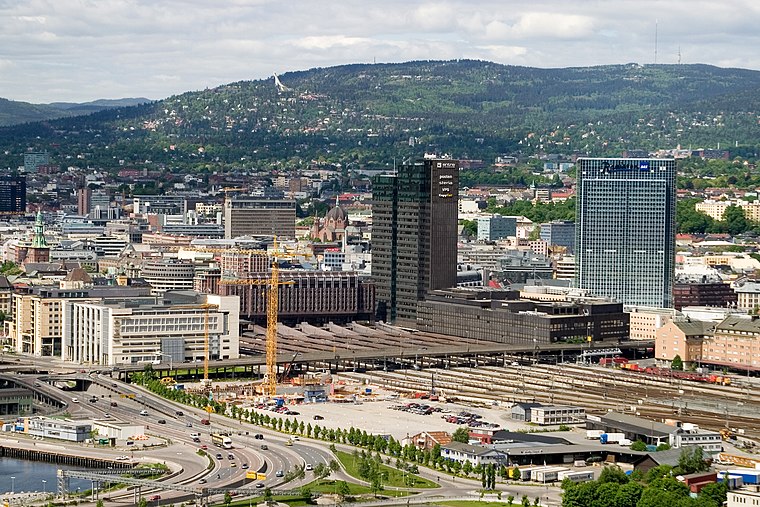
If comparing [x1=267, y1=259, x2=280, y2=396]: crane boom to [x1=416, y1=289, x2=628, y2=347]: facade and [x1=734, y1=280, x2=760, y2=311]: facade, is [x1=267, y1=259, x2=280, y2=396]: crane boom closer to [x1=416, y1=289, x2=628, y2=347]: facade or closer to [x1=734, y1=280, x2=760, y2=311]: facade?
[x1=416, y1=289, x2=628, y2=347]: facade

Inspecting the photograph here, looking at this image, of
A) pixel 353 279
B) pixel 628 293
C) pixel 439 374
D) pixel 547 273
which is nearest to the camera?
pixel 439 374

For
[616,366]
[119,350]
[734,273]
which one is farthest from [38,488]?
[734,273]

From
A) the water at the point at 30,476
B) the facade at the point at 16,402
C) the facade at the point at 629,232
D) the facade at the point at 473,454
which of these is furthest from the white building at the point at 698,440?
the facade at the point at 629,232

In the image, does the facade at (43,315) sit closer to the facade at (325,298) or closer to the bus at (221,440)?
the facade at (325,298)

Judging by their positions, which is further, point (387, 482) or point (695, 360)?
point (695, 360)

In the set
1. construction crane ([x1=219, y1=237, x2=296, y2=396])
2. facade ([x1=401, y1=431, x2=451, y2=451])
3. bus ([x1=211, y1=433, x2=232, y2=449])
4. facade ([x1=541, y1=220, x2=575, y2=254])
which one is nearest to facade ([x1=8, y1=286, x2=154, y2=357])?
construction crane ([x1=219, y1=237, x2=296, y2=396])

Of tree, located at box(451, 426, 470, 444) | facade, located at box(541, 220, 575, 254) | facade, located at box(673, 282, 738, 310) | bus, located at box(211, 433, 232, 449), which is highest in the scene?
facade, located at box(541, 220, 575, 254)

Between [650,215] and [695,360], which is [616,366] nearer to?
[695,360]
